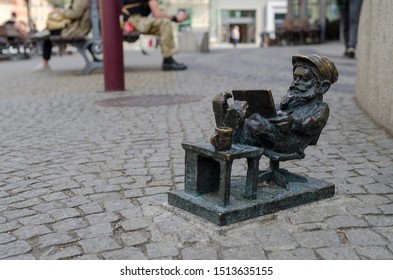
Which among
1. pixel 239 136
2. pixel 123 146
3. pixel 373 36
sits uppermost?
pixel 373 36

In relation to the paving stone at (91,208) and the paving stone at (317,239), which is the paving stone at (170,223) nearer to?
the paving stone at (91,208)

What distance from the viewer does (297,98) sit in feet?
10.9

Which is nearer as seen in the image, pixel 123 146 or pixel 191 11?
pixel 123 146

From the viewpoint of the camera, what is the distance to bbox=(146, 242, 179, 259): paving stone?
104 inches

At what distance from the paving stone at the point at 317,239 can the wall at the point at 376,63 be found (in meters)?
2.79

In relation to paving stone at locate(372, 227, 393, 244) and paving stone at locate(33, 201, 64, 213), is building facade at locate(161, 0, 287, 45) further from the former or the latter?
paving stone at locate(372, 227, 393, 244)

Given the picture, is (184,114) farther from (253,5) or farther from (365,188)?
(253,5)

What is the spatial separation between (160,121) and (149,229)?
3.53m

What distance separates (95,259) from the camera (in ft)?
8.67

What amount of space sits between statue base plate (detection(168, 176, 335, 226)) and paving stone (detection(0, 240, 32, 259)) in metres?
0.90

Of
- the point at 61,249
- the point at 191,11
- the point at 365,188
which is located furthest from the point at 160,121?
the point at 191,11

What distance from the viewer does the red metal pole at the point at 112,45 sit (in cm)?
927

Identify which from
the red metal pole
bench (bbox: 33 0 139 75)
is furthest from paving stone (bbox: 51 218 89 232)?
bench (bbox: 33 0 139 75)

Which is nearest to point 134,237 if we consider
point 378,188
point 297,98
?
point 297,98
